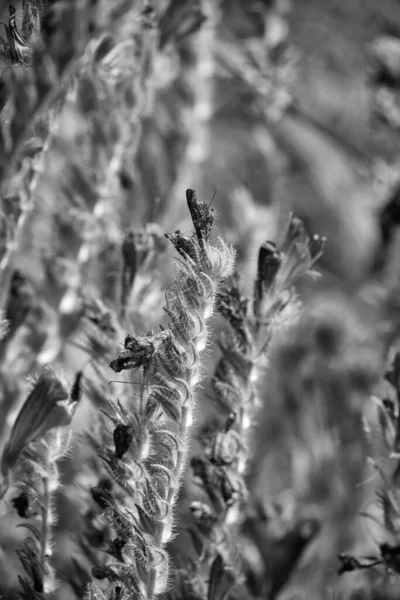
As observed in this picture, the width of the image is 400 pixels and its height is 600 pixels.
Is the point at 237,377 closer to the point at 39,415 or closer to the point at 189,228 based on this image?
the point at 39,415

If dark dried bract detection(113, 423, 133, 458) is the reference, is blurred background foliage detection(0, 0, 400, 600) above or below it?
above

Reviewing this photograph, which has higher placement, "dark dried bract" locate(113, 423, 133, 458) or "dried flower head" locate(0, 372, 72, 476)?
"dried flower head" locate(0, 372, 72, 476)

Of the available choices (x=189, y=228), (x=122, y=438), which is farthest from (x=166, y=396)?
(x=189, y=228)

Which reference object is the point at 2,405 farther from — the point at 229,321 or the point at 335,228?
the point at 335,228

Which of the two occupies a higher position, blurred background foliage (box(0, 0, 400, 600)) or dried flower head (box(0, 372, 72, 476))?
blurred background foliage (box(0, 0, 400, 600))

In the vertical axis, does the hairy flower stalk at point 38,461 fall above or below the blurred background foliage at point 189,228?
below
